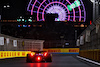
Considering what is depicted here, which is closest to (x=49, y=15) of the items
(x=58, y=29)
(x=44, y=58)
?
(x=58, y=29)

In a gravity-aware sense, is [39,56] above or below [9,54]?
above

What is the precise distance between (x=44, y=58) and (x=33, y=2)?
179 feet

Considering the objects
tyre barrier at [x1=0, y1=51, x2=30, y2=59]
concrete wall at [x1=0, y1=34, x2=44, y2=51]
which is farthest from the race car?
concrete wall at [x1=0, y1=34, x2=44, y2=51]

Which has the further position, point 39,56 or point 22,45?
point 22,45

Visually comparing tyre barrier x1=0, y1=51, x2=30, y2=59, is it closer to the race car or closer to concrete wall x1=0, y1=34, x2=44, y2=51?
concrete wall x1=0, y1=34, x2=44, y2=51

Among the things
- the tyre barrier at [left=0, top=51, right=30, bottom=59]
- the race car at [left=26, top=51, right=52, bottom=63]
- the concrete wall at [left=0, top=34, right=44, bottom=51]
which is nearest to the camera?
the race car at [left=26, top=51, right=52, bottom=63]

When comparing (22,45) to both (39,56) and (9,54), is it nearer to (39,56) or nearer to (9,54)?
(9,54)

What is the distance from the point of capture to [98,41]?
19.8 metres

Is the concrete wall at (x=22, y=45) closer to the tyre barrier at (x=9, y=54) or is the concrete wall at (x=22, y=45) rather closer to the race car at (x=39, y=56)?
the tyre barrier at (x=9, y=54)

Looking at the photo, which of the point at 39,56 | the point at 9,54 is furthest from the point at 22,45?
the point at 39,56

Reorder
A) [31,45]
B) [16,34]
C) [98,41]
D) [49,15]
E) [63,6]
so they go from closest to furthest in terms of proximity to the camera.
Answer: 1. [98,41]
2. [31,45]
3. [63,6]
4. [49,15]
5. [16,34]

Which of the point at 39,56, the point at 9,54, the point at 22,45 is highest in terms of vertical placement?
the point at 22,45

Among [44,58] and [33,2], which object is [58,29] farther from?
[44,58]

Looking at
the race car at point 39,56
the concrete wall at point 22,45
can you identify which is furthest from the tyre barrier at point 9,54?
the race car at point 39,56
